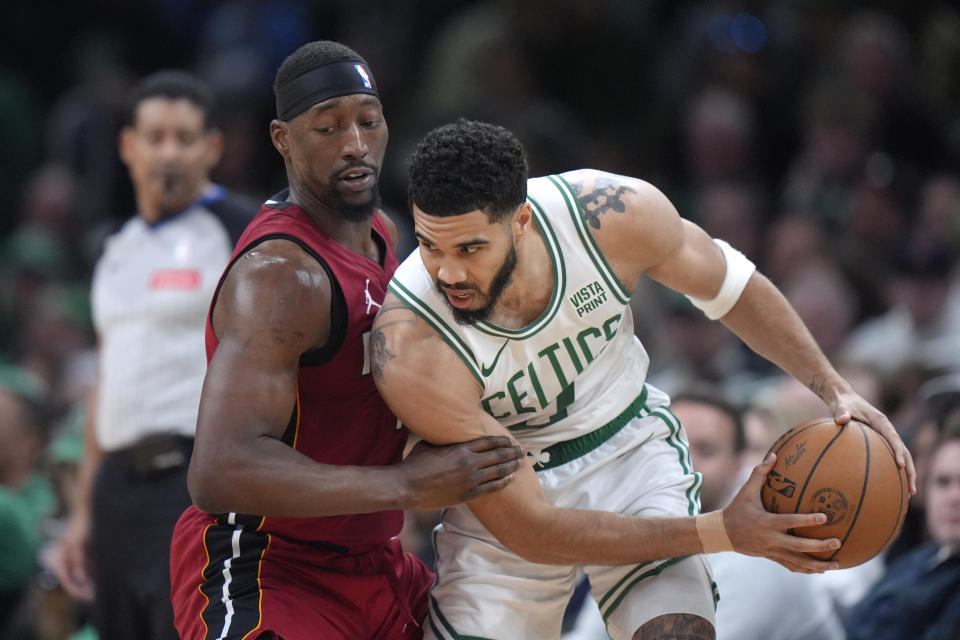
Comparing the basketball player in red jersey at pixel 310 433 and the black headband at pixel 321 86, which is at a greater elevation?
the black headband at pixel 321 86

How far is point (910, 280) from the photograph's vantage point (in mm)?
7156

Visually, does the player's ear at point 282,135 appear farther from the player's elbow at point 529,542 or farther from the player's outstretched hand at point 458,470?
the player's elbow at point 529,542

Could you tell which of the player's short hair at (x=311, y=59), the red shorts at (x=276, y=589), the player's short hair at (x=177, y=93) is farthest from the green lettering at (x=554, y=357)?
the player's short hair at (x=177, y=93)

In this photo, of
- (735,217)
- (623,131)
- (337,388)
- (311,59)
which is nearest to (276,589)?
(337,388)

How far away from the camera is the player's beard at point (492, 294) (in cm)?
350

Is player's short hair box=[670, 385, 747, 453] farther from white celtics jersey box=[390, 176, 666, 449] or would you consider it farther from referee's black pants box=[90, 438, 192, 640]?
referee's black pants box=[90, 438, 192, 640]

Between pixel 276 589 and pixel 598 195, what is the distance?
53.5 inches

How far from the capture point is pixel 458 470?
340cm

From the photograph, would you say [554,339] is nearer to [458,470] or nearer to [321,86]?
[458,470]

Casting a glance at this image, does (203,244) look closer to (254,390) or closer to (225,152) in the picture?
(254,390)

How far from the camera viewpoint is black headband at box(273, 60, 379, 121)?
3.66 m

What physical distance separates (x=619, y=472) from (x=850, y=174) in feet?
16.4

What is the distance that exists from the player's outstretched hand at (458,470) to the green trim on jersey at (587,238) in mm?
541

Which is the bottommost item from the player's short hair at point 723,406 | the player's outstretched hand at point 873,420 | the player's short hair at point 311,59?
the player's short hair at point 723,406
